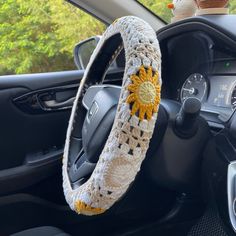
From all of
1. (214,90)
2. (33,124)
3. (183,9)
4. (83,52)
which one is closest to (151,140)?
(214,90)

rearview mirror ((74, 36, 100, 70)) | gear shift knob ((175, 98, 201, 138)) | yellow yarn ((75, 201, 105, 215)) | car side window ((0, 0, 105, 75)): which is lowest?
car side window ((0, 0, 105, 75))

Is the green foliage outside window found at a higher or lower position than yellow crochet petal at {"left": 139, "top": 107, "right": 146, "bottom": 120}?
lower

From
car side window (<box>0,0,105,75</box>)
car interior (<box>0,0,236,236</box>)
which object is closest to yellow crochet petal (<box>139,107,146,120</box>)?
car interior (<box>0,0,236,236</box>)

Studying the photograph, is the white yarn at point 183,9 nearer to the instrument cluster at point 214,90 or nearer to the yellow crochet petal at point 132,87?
the instrument cluster at point 214,90

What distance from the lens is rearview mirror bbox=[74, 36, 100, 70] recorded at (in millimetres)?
1657

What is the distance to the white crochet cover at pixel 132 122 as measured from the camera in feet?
1.96

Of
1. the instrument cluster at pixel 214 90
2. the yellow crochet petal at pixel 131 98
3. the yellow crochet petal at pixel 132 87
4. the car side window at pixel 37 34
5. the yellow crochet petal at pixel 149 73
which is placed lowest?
the car side window at pixel 37 34

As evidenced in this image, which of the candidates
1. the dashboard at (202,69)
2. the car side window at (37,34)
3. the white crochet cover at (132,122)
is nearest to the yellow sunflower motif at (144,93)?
the white crochet cover at (132,122)

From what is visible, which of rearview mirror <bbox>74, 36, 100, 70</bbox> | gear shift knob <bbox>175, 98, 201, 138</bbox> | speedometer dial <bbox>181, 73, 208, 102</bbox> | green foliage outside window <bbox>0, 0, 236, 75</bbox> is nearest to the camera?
gear shift knob <bbox>175, 98, 201, 138</bbox>

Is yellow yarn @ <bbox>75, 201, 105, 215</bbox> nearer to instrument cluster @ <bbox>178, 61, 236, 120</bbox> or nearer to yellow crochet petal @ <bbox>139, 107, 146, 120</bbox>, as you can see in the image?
yellow crochet petal @ <bbox>139, 107, 146, 120</bbox>

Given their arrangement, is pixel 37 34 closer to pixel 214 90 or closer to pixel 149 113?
pixel 214 90

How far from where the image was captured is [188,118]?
773mm

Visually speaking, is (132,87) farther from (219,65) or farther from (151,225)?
(151,225)

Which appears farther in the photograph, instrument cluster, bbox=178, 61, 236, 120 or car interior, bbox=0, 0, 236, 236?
instrument cluster, bbox=178, 61, 236, 120
